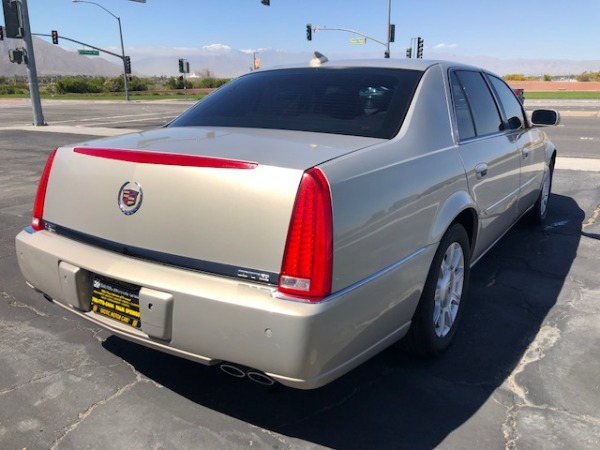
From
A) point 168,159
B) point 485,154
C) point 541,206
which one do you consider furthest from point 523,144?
point 168,159

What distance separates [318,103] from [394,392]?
5.30 feet

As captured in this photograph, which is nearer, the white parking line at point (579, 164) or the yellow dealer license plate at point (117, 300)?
the yellow dealer license plate at point (117, 300)

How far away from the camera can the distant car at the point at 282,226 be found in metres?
2.06

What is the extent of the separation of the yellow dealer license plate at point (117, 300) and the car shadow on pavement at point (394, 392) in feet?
1.88

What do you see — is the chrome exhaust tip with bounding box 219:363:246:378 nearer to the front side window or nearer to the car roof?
the car roof

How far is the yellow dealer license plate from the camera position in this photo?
2354 millimetres

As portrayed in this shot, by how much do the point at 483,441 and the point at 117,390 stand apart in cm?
179

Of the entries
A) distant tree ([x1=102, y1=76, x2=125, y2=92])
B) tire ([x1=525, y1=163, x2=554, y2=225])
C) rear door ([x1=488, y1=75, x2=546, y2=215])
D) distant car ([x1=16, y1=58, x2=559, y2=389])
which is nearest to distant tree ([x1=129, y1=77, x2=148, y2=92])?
distant tree ([x1=102, y1=76, x2=125, y2=92])

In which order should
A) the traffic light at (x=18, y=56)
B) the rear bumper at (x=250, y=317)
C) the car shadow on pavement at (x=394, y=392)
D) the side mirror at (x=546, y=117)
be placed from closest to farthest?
the rear bumper at (x=250, y=317) < the car shadow on pavement at (x=394, y=392) < the side mirror at (x=546, y=117) < the traffic light at (x=18, y=56)

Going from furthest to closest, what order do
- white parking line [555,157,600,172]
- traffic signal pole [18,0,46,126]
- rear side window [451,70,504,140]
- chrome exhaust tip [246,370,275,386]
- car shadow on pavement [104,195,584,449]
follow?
traffic signal pole [18,0,46,126] → white parking line [555,157,600,172] → rear side window [451,70,504,140] → car shadow on pavement [104,195,584,449] → chrome exhaust tip [246,370,275,386]

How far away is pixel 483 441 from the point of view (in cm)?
239

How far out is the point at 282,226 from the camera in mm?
2064

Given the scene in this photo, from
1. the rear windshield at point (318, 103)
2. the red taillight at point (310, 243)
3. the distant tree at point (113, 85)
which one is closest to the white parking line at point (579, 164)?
the rear windshield at point (318, 103)

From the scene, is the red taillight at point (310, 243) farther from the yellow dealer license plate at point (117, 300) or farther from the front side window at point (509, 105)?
the front side window at point (509, 105)
